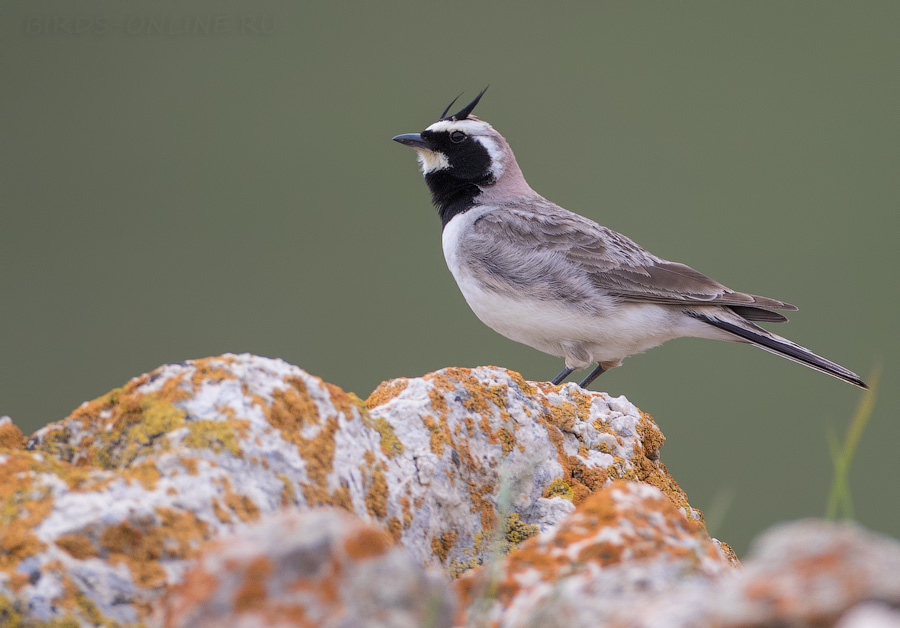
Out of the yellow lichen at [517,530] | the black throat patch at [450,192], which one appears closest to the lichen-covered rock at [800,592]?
the yellow lichen at [517,530]

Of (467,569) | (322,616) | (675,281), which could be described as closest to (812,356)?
(675,281)

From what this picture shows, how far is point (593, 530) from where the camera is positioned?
2.07 meters

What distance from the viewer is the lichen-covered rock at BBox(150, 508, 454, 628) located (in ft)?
5.03

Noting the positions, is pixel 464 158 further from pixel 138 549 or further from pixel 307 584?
pixel 307 584

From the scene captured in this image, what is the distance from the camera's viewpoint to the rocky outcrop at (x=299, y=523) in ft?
5.14

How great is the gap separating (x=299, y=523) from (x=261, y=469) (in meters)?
0.71

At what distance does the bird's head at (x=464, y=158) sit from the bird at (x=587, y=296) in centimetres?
48

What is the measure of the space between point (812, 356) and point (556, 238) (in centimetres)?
174

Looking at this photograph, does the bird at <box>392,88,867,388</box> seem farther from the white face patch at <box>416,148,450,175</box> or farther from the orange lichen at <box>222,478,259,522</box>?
the orange lichen at <box>222,478,259,522</box>

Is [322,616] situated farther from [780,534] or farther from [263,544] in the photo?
[780,534]

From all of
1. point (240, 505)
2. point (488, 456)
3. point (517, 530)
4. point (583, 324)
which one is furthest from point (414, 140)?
point (240, 505)

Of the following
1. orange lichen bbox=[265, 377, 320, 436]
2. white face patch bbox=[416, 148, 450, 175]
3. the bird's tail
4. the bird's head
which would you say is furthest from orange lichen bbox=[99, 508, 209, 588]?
white face patch bbox=[416, 148, 450, 175]

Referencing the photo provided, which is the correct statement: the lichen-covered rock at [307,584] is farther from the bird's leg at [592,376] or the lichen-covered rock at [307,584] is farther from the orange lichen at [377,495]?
the bird's leg at [592,376]

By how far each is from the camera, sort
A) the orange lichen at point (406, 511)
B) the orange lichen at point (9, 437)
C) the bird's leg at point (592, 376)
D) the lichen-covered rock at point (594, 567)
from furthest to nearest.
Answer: the bird's leg at point (592, 376) < the orange lichen at point (406, 511) < the orange lichen at point (9, 437) < the lichen-covered rock at point (594, 567)
